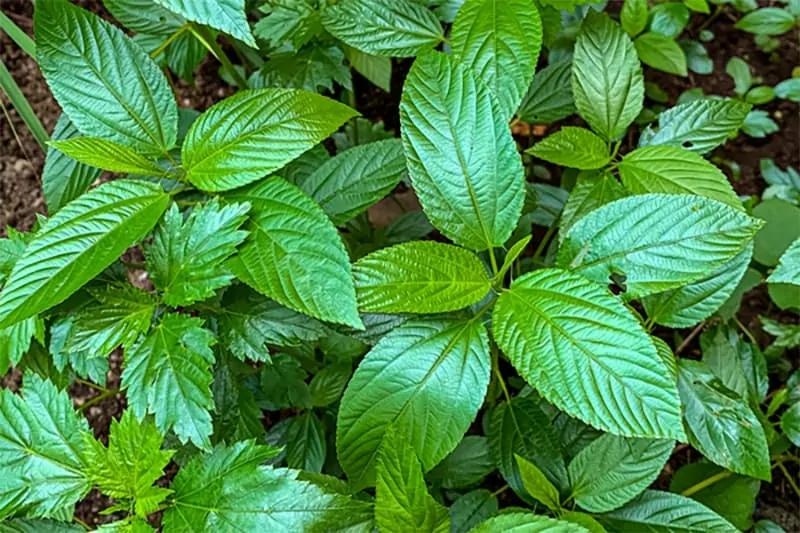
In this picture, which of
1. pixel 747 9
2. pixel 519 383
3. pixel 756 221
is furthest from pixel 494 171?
pixel 747 9

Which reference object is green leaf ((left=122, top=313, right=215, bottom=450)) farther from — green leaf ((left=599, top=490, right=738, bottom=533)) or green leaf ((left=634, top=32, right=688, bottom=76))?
green leaf ((left=634, top=32, right=688, bottom=76))

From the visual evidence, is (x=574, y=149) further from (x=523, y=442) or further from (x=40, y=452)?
(x=40, y=452)

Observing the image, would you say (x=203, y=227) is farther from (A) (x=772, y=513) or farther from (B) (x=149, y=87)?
(A) (x=772, y=513)

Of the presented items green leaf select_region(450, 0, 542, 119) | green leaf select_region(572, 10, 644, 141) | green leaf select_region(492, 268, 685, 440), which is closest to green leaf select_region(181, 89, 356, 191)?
green leaf select_region(450, 0, 542, 119)

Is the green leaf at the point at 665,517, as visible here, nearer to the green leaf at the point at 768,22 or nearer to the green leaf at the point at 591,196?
the green leaf at the point at 591,196

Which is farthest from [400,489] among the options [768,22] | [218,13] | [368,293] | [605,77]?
[768,22]

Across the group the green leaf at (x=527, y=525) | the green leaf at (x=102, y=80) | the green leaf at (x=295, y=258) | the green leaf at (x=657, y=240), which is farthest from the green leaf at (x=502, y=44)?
the green leaf at (x=527, y=525)
